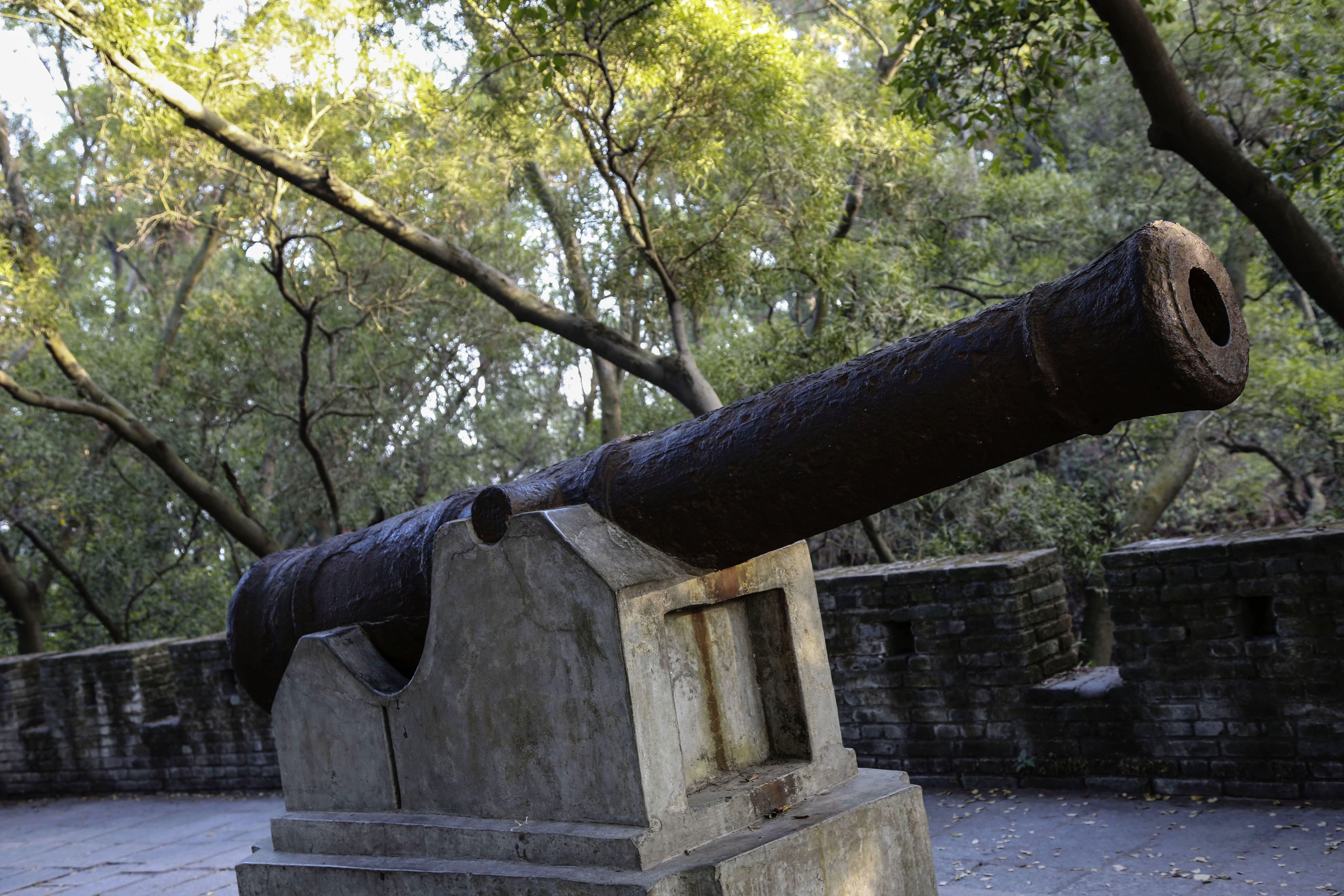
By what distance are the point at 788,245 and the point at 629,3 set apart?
2450 millimetres

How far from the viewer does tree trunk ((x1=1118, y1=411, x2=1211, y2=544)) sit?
33.3 ft

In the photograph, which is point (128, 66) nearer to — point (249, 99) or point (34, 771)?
point (249, 99)

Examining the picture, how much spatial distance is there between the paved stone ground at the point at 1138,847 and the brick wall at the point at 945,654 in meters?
0.41

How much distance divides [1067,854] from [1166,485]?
6972 millimetres

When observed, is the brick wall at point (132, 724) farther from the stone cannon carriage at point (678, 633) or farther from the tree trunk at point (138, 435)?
the stone cannon carriage at point (678, 633)

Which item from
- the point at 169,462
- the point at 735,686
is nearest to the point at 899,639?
the point at 735,686

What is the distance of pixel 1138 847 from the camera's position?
3986 mm

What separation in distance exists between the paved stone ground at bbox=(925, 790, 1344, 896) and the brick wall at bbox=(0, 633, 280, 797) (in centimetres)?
511

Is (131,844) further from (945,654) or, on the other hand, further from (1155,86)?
(1155,86)

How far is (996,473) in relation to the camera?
988 centimetres

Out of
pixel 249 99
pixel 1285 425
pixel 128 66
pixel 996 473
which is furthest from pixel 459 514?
pixel 1285 425

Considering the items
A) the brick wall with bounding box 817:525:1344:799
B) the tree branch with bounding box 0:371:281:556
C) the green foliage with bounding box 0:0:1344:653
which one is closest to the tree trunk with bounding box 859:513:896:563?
the green foliage with bounding box 0:0:1344:653

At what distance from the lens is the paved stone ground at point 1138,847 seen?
355cm

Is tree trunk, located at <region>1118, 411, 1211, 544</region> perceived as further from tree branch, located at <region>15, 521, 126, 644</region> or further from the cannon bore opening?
tree branch, located at <region>15, 521, 126, 644</region>
